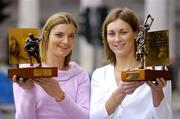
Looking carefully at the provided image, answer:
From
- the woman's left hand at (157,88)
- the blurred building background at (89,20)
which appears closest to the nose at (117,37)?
the woman's left hand at (157,88)

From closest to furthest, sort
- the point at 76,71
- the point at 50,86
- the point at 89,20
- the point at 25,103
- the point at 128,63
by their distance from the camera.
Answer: the point at 50,86 → the point at 25,103 → the point at 128,63 → the point at 76,71 → the point at 89,20

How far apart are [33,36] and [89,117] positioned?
22.0 inches

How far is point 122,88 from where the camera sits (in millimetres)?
3406

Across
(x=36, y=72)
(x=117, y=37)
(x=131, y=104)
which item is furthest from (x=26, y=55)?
(x=131, y=104)

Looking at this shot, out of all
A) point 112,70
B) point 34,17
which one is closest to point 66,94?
point 112,70

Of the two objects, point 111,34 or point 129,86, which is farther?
point 111,34

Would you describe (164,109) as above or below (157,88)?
below

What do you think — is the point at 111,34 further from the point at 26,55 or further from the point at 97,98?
the point at 26,55

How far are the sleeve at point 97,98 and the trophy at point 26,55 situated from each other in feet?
0.98

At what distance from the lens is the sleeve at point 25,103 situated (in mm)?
3538

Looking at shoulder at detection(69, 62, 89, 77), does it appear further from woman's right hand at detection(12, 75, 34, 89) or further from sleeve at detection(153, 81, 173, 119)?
sleeve at detection(153, 81, 173, 119)

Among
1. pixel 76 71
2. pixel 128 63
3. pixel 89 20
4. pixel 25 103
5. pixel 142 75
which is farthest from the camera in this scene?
pixel 89 20

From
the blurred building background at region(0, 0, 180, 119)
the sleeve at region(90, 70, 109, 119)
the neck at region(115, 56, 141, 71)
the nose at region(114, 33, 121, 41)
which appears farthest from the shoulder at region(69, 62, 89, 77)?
the blurred building background at region(0, 0, 180, 119)

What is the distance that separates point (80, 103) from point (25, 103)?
1.08ft
